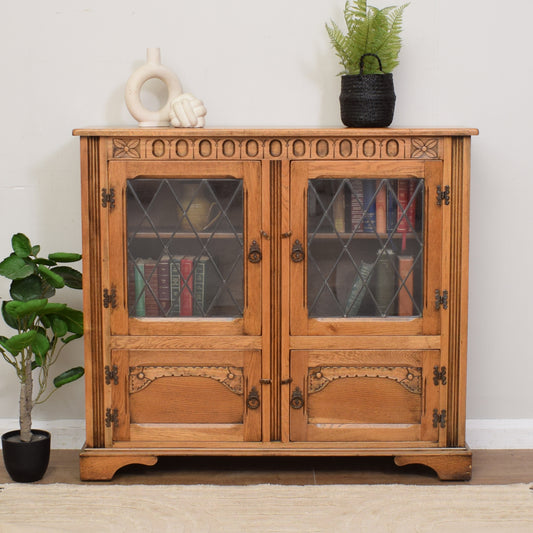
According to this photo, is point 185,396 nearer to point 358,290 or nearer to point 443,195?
point 358,290

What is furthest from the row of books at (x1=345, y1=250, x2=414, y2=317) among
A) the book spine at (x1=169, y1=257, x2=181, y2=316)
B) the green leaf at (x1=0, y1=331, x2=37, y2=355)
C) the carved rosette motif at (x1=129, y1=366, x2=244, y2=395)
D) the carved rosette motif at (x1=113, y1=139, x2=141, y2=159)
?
the green leaf at (x1=0, y1=331, x2=37, y2=355)

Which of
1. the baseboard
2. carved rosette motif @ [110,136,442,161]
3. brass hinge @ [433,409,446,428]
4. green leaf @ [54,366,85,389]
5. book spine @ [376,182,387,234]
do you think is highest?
carved rosette motif @ [110,136,442,161]

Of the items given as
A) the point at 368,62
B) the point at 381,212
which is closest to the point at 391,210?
the point at 381,212

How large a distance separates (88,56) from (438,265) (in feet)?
5.16

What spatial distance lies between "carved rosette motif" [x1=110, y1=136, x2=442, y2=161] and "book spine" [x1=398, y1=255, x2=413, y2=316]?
1.20 feet

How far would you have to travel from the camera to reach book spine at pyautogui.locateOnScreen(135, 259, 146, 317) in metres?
2.67

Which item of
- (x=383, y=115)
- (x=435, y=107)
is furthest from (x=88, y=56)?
(x=435, y=107)

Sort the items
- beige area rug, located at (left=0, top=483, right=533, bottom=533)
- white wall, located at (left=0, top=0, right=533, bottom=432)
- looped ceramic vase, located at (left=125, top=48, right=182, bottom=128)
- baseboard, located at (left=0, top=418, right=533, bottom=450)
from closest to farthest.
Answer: beige area rug, located at (left=0, top=483, right=533, bottom=533), looped ceramic vase, located at (left=125, top=48, right=182, bottom=128), white wall, located at (left=0, top=0, right=533, bottom=432), baseboard, located at (left=0, top=418, right=533, bottom=450)

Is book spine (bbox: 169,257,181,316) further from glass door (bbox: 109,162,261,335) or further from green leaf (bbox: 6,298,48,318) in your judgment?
green leaf (bbox: 6,298,48,318)

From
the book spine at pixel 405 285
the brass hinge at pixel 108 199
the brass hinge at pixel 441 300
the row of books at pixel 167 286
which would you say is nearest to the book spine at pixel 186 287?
the row of books at pixel 167 286

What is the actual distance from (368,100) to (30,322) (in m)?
1.44

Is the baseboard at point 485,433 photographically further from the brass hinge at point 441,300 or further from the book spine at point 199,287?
the book spine at point 199,287

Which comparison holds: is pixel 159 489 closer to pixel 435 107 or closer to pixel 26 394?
pixel 26 394

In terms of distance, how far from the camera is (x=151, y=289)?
2.68 m
